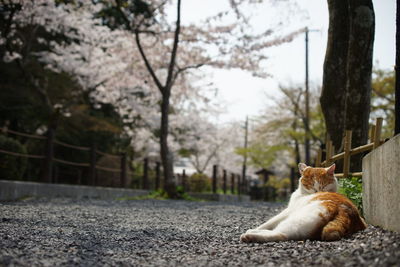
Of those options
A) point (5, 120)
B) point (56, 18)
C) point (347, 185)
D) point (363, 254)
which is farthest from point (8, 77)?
point (363, 254)

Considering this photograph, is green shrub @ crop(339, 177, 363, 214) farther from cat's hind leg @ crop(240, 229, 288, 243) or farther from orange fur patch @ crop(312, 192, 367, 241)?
cat's hind leg @ crop(240, 229, 288, 243)

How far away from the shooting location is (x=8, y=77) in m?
16.8

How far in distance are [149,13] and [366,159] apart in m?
A: 12.4

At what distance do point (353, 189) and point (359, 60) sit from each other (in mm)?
2173

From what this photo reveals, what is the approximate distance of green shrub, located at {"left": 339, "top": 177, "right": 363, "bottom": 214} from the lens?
18.2 feet

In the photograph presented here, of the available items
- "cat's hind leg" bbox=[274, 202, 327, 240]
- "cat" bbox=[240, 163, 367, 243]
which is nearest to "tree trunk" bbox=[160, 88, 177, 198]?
"cat" bbox=[240, 163, 367, 243]

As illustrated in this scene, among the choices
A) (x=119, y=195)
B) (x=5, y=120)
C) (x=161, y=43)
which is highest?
(x=161, y=43)

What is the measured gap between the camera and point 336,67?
741cm

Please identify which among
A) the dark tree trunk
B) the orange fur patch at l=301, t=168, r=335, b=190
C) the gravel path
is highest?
the dark tree trunk

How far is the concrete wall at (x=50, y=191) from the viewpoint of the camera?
8.90m

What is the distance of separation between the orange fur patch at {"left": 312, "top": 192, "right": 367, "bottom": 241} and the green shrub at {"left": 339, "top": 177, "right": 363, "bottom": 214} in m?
1.77

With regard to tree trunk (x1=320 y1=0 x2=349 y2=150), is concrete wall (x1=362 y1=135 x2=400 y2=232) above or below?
below

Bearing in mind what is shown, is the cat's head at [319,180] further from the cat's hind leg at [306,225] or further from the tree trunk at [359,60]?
the tree trunk at [359,60]

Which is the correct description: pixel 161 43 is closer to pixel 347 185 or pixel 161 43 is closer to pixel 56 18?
pixel 56 18
